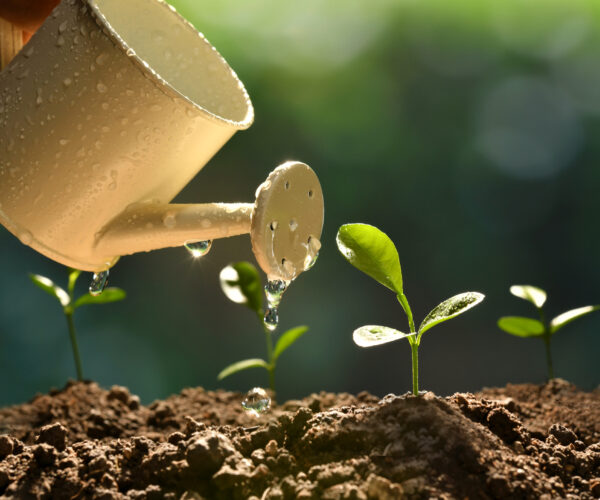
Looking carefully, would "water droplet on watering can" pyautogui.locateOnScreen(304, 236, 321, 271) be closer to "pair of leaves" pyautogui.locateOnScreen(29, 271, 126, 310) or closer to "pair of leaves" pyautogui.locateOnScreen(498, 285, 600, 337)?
"pair of leaves" pyautogui.locateOnScreen(498, 285, 600, 337)

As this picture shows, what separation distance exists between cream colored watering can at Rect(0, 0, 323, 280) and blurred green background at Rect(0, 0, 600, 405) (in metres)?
0.72

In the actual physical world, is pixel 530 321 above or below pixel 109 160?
below

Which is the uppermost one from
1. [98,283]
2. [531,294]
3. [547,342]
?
[98,283]

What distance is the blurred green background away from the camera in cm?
150

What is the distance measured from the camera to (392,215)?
153 cm

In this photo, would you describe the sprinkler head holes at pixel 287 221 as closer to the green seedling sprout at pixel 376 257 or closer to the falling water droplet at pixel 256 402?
the green seedling sprout at pixel 376 257

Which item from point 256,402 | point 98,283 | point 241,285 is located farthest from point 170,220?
point 241,285

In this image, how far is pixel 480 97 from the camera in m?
1.54

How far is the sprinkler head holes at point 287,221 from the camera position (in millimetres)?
721

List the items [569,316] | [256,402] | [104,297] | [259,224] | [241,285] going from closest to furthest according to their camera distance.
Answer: [259,224] → [256,402] → [569,316] → [241,285] → [104,297]

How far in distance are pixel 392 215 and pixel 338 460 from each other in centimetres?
91

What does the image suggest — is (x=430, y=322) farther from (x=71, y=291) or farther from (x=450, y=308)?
(x=71, y=291)

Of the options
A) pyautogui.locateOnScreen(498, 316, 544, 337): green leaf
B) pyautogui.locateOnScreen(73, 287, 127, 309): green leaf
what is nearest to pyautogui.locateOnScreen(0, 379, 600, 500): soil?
pyautogui.locateOnScreen(498, 316, 544, 337): green leaf

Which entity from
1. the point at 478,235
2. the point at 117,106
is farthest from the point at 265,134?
the point at 117,106
